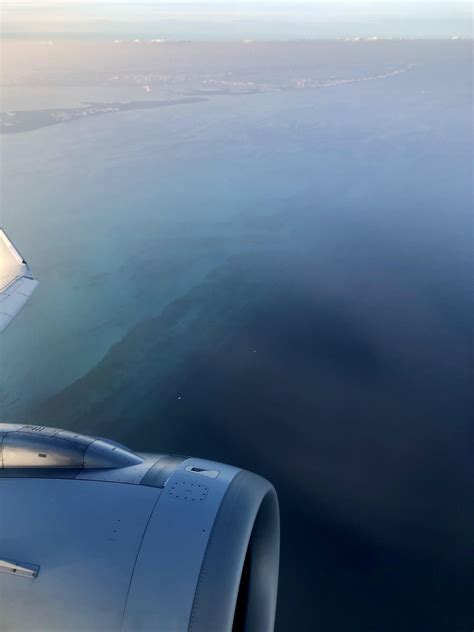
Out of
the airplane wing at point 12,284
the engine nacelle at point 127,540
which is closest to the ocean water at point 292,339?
the airplane wing at point 12,284

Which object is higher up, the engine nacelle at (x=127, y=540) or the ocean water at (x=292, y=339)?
the engine nacelle at (x=127, y=540)

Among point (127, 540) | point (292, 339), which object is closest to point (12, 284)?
point (127, 540)


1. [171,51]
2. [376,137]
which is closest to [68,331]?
[376,137]

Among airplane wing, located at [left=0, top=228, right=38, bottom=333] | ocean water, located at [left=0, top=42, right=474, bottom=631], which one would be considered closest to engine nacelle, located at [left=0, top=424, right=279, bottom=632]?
airplane wing, located at [left=0, top=228, right=38, bottom=333]

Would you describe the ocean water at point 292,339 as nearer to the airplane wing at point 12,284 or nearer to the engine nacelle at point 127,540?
the airplane wing at point 12,284

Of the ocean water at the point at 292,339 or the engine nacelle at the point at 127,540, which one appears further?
the ocean water at the point at 292,339

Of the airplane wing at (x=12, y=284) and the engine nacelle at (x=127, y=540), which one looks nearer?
the engine nacelle at (x=127, y=540)

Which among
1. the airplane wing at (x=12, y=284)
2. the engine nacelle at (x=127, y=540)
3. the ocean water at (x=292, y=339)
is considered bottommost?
the ocean water at (x=292, y=339)

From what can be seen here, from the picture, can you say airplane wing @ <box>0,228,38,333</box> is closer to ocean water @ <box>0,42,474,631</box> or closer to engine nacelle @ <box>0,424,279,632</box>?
engine nacelle @ <box>0,424,279,632</box>
